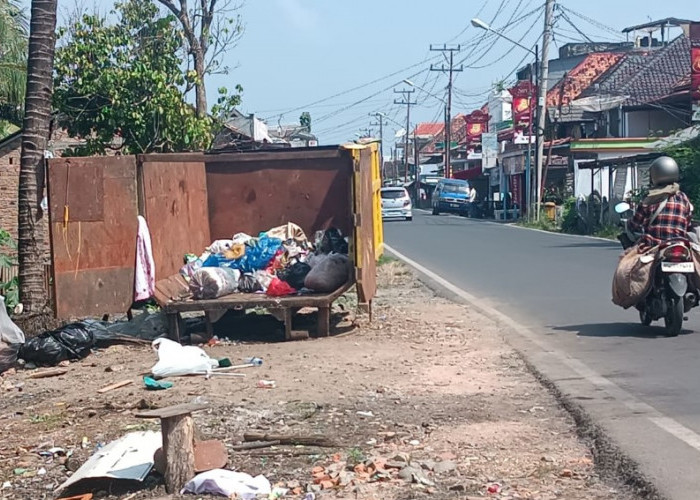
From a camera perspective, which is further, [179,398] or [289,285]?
[289,285]

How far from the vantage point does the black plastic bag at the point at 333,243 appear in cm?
1270

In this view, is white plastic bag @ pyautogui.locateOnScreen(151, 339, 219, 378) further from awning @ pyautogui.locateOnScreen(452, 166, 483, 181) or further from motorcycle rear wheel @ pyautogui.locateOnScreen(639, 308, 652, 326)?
awning @ pyautogui.locateOnScreen(452, 166, 483, 181)

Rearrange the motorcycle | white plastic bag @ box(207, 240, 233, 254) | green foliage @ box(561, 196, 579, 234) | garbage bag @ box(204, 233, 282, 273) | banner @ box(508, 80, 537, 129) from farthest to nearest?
banner @ box(508, 80, 537, 129), green foliage @ box(561, 196, 579, 234), white plastic bag @ box(207, 240, 233, 254), garbage bag @ box(204, 233, 282, 273), the motorcycle

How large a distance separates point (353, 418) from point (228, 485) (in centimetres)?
183

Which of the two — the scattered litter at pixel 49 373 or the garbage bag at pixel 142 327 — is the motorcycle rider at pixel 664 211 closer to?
the garbage bag at pixel 142 327

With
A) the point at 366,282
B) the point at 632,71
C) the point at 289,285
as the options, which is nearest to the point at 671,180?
the point at 366,282

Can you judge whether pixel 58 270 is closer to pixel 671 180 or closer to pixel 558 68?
pixel 671 180

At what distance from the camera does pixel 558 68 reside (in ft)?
262

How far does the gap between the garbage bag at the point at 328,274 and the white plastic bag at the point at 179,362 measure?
7.42 feet

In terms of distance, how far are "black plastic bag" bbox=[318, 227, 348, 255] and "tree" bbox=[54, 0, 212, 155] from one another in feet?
22.0

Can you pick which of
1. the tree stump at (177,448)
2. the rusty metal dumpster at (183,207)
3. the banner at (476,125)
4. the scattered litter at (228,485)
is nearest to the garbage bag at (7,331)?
the rusty metal dumpster at (183,207)

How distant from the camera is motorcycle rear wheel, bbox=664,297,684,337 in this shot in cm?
1066

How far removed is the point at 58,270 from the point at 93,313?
60cm

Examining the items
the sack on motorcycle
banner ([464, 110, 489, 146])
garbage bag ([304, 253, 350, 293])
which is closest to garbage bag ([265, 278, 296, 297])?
garbage bag ([304, 253, 350, 293])
